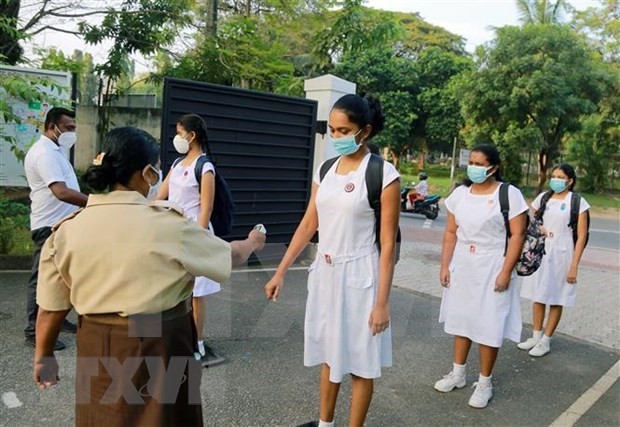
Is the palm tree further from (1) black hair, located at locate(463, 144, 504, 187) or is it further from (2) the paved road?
(1) black hair, located at locate(463, 144, 504, 187)

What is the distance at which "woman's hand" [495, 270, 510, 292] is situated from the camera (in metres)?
3.55

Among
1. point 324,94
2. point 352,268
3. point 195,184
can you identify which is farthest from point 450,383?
point 324,94

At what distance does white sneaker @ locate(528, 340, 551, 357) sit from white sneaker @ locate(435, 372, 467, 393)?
1149 millimetres

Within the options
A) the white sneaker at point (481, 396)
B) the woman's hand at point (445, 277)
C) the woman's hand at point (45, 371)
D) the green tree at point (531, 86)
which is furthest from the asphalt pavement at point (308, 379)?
the green tree at point (531, 86)

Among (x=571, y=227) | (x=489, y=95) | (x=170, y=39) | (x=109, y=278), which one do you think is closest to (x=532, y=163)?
(x=489, y=95)

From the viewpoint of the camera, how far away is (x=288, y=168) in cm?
721

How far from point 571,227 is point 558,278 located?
0.46 m

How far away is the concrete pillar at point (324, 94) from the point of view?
7.05m

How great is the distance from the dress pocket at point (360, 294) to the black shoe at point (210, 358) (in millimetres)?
1571

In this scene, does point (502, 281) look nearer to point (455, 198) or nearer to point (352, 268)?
point (455, 198)

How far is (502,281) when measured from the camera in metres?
3.54

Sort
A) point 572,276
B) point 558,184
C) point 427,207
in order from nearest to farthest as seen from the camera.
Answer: point 572,276 < point 558,184 < point 427,207

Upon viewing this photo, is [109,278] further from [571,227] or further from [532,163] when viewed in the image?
[532,163]

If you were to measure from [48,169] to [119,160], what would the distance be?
240cm
